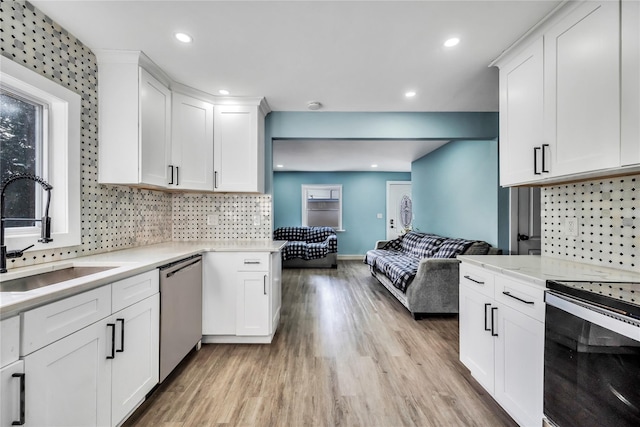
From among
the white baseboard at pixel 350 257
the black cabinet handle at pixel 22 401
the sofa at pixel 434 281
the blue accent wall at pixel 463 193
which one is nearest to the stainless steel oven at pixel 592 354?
the sofa at pixel 434 281

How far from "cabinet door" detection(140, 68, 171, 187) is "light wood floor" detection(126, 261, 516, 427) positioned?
1534 mm

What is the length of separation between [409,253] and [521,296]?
344cm

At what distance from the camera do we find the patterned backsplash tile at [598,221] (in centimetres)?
149

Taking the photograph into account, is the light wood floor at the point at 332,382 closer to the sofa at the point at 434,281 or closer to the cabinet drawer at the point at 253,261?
the sofa at the point at 434,281

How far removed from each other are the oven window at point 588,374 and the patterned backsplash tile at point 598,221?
0.73m

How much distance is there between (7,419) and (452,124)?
3.73 metres

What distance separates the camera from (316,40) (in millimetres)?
1840

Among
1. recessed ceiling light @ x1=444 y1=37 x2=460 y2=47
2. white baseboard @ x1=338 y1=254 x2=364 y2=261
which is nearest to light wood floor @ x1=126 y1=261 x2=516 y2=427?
recessed ceiling light @ x1=444 y1=37 x2=460 y2=47

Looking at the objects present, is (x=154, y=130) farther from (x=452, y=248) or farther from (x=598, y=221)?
(x=452, y=248)

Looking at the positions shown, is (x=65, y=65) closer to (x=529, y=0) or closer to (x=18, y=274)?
(x=18, y=274)

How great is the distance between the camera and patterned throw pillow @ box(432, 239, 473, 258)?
3.36m

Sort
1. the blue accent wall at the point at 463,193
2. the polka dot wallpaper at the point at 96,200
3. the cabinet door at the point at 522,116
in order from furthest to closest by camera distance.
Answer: the blue accent wall at the point at 463,193
the cabinet door at the point at 522,116
the polka dot wallpaper at the point at 96,200

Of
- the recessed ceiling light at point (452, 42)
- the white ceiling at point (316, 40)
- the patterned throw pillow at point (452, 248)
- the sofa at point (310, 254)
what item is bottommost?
the sofa at point (310, 254)

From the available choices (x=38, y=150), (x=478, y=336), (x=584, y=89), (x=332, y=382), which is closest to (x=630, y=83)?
(x=584, y=89)
